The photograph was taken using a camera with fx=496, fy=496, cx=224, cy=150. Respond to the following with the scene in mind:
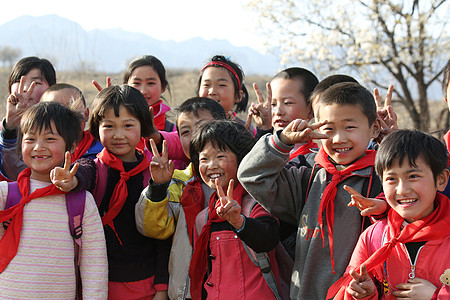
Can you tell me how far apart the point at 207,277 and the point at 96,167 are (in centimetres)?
91

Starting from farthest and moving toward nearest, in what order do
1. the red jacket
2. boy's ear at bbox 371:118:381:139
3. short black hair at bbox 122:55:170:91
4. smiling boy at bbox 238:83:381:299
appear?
1. short black hair at bbox 122:55:170:91
2. boy's ear at bbox 371:118:381:139
3. the red jacket
4. smiling boy at bbox 238:83:381:299

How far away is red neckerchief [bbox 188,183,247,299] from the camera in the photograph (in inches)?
105

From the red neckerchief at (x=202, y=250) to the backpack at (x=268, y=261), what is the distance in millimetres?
58

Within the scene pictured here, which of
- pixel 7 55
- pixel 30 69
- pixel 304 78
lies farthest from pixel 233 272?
pixel 7 55

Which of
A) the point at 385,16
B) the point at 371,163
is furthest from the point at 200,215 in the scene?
the point at 385,16

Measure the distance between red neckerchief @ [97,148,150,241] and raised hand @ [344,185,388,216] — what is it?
125 centimetres

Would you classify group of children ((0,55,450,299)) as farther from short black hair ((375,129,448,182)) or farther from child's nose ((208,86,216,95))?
child's nose ((208,86,216,95))

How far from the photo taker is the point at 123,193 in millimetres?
2764

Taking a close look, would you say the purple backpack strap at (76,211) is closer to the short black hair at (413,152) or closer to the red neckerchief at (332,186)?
the red neckerchief at (332,186)

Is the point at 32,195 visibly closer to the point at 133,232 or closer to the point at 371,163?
the point at 133,232

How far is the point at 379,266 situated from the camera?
7.18ft

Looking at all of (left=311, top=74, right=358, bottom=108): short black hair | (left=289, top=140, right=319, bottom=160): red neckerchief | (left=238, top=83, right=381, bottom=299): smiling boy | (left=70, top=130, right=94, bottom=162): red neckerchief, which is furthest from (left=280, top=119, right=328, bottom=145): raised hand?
(left=70, top=130, right=94, bottom=162): red neckerchief

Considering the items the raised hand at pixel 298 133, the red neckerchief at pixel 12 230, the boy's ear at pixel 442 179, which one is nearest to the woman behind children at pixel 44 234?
the red neckerchief at pixel 12 230

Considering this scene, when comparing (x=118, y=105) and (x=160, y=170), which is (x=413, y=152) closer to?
(x=160, y=170)
